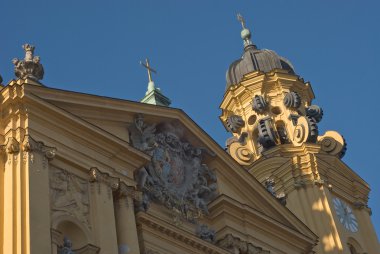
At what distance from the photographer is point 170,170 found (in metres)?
17.4

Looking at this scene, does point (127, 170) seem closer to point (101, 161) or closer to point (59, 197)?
point (101, 161)

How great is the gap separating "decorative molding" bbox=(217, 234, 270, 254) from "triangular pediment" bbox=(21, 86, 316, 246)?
2.38ft

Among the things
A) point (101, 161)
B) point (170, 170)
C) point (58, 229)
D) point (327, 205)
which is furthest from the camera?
point (327, 205)

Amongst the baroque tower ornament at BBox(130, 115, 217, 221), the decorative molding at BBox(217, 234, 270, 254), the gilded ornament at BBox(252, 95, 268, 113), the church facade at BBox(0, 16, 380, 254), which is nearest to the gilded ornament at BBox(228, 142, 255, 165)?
the church facade at BBox(0, 16, 380, 254)

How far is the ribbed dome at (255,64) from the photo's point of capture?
26.8 meters

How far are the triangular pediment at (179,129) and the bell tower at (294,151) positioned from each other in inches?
38.5

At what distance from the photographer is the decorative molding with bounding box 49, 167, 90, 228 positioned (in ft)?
47.6

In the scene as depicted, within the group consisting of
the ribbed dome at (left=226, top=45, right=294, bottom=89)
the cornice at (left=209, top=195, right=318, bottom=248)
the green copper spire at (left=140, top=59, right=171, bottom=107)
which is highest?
the ribbed dome at (left=226, top=45, right=294, bottom=89)

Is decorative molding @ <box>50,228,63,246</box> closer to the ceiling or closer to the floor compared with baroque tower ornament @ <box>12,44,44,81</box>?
closer to the floor

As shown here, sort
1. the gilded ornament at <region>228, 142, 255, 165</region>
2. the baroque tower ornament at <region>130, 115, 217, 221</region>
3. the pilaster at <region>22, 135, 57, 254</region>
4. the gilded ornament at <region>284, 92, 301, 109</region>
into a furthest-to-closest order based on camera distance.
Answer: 1. the gilded ornament at <region>284, 92, 301, 109</region>
2. the gilded ornament at <region>228, 142, 255, 165</region>
3. the baroque tower ornament at <region>130, 115, 217, 221</region>
4. the pilaster at <region>22, 135, 57, 254</region>

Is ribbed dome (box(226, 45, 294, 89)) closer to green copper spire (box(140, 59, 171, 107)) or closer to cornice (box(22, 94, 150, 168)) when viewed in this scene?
green copper spire (box(140, 59, 171, 107))

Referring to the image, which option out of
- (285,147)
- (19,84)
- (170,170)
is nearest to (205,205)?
(170,170)

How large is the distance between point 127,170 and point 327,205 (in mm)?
7990

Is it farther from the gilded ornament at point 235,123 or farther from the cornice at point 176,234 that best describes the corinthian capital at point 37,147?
the gilded ornament at point 235,123
